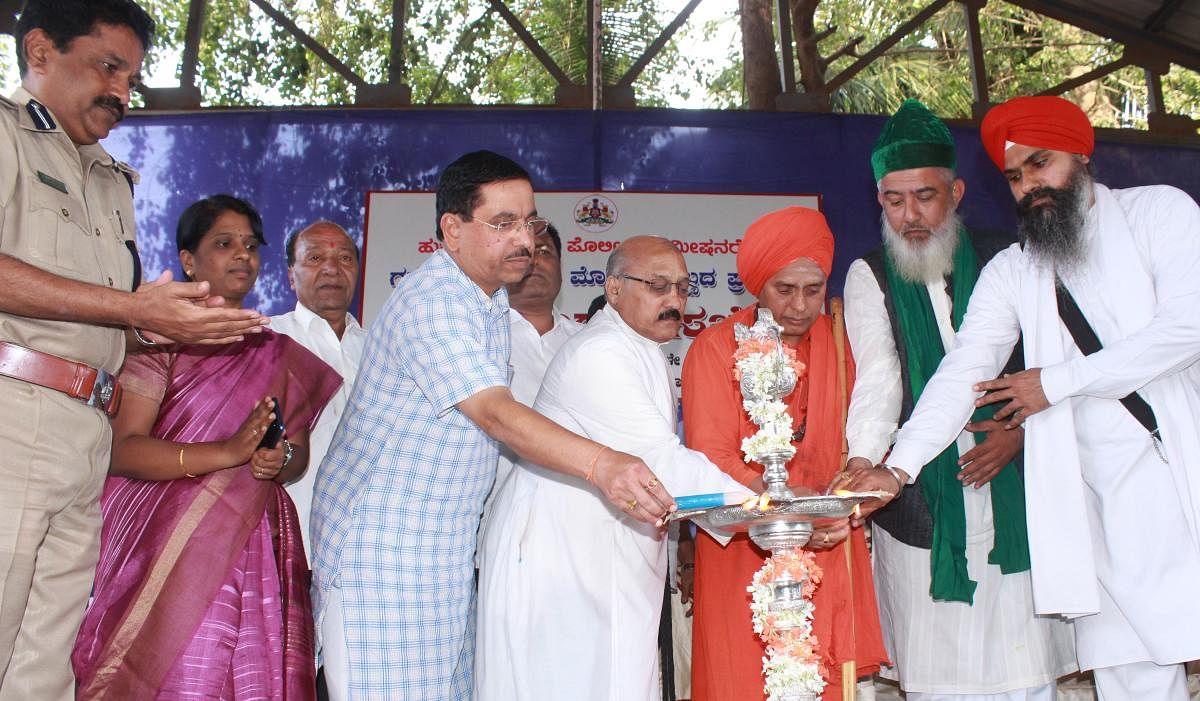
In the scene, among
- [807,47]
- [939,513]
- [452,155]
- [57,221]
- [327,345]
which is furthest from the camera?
[807,47]

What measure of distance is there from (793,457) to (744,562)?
15.1 inches

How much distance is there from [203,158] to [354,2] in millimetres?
5464

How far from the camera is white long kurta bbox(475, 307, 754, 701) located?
309 cm

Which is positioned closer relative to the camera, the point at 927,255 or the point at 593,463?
the point at 593,463

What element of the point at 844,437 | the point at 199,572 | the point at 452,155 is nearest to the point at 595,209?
the point at 452,155

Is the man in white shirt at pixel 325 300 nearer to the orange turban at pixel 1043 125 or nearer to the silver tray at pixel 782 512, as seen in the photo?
the silver tray at pixel 782 512

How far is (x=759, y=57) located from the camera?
325 inches

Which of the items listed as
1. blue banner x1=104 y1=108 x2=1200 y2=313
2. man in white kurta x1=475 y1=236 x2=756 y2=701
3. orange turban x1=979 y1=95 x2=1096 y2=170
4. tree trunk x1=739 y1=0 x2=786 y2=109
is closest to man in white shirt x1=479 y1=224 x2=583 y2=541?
man in white kurta x1=475 y1=236 x2=756 y2=701

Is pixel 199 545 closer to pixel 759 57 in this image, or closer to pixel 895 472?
pixel 895 472

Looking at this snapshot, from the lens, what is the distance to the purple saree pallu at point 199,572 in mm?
2951

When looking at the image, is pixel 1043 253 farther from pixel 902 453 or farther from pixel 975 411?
pixel 902 453

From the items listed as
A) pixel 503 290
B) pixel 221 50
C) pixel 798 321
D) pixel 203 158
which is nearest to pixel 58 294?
pixel 503 290

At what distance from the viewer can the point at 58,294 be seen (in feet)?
7.82

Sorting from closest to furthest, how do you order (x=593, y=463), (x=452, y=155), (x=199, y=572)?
(x=593, y=463) < (x=199, y=572) < (x=452, y=155)
